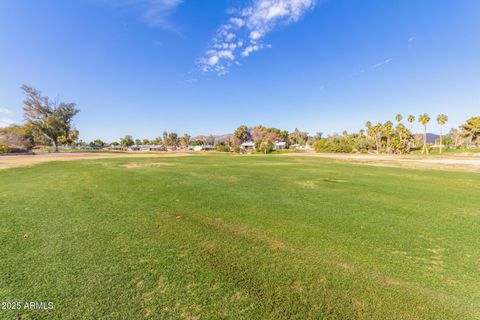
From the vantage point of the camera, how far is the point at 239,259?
155 inches

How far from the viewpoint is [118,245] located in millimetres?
4418

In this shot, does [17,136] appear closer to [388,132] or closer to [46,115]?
[46,115]

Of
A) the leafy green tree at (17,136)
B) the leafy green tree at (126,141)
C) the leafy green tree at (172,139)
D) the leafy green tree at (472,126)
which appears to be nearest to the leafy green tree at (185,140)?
the leafy green tree at (172,139)

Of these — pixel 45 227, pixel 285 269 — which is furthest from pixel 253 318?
pixel 45 227

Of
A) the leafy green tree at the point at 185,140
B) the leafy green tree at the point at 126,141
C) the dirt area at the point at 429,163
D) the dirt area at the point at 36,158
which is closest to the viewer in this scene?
the dirt area at the point at 36,158

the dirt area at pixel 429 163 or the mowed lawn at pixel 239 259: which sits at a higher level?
the mowed lawn at pixel 239 259

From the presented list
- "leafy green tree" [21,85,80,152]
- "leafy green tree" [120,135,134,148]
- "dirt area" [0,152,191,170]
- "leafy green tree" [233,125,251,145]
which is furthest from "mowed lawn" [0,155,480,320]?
"leafy green tree" [120,135,134,148]

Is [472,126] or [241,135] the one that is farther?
[241,135]

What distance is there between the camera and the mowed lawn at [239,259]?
9.15ft

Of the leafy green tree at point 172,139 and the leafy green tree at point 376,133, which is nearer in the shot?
the leafy green tree at point 376,133

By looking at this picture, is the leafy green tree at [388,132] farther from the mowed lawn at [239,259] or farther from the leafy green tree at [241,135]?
the mowed lawn at [239,259]

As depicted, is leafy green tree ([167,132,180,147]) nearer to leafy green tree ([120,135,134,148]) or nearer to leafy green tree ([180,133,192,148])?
leafy green tree ([180,133,192,148])

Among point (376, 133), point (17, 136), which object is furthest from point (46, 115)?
point (376, 133)

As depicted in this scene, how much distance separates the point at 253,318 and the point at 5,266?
14.8 feet
